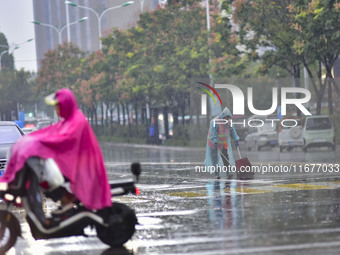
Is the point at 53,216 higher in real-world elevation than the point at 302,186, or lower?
higher

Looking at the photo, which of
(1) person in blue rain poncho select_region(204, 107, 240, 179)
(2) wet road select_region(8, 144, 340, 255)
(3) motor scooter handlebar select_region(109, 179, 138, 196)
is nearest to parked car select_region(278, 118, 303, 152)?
(2) wet road select_region(8, 144, 340, 255)

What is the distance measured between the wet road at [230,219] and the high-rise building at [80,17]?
81.2 m

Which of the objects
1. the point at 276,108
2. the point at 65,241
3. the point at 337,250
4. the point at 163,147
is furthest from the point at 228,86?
the point at 163,147

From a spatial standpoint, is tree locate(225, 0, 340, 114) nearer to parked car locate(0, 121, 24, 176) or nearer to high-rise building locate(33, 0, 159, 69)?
parked car locate(0, 121, 24, 176)

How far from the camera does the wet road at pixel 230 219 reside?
9484mm

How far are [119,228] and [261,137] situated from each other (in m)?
15.6

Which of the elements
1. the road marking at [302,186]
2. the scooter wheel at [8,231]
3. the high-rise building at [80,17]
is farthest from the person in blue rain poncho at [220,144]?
the high-rise building at [80,17]

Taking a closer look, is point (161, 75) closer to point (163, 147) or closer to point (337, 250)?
point (163, 147)

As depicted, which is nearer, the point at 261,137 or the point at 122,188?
the point at 122,188

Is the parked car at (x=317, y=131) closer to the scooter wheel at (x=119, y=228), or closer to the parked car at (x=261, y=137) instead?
the parked car at (x=261, y=137)

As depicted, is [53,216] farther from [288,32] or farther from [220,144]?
[288,32]

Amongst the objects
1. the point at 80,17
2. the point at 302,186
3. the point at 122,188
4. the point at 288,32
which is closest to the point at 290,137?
the point at 302,186

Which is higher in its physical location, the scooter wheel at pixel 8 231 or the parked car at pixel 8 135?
the parked car at pixel 8 135

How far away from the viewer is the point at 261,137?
2509cm
